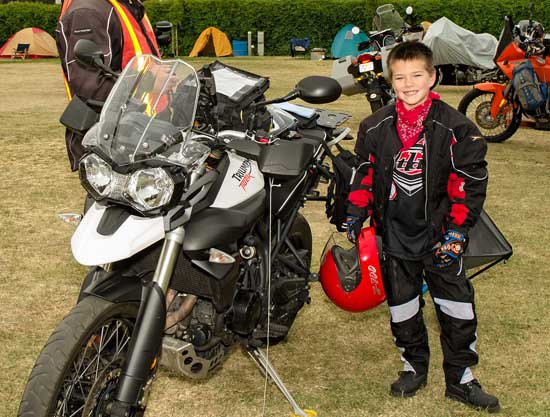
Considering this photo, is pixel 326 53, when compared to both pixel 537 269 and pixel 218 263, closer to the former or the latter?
pixel 537 269

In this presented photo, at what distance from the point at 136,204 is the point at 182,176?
0.20 metres

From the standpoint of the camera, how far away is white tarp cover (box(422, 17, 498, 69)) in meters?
17.6

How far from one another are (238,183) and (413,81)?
97 cm

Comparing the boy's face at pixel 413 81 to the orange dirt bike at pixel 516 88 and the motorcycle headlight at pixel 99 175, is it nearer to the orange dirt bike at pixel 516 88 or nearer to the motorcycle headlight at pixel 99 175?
the motorcycle headlight at pixel 99 175

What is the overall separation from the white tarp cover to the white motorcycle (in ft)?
48.8

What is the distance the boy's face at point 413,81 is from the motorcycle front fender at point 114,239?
4.47ft

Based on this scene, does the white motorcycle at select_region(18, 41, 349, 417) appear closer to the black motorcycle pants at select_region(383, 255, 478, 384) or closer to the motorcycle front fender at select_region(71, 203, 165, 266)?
the motorcycle front fender at select_region(71, 203, 165, 266)

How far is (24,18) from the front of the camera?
3766cm

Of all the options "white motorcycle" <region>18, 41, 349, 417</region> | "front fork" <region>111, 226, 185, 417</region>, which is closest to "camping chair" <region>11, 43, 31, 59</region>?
"white motorcycle" <region>18, 41, 349, 417</region>

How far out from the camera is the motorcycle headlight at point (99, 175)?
107 inches

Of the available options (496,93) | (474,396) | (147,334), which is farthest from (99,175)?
(496,93)

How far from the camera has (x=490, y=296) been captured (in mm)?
5086

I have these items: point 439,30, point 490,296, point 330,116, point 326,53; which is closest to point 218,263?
point 330,116

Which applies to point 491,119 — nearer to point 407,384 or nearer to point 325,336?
point 325,336
